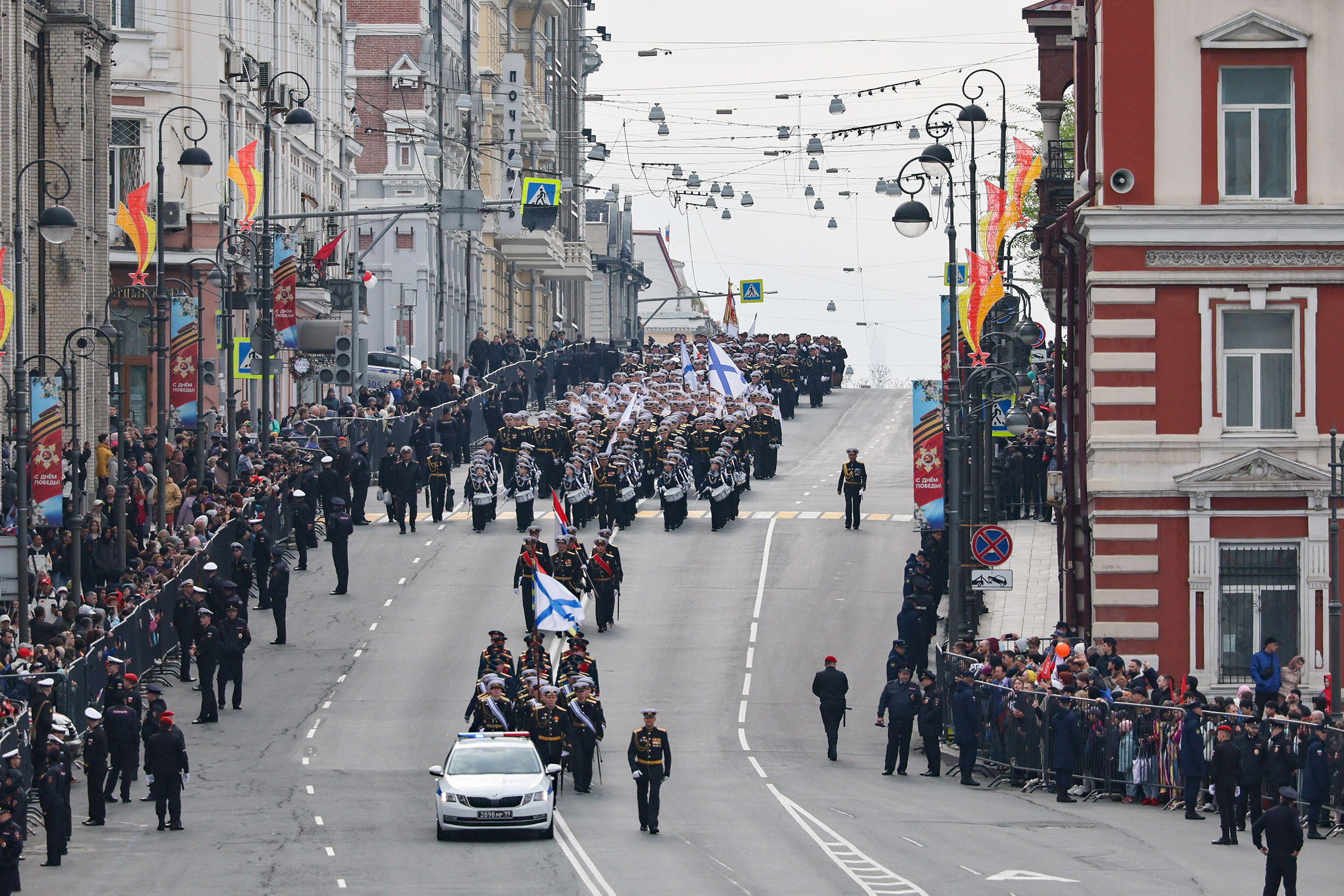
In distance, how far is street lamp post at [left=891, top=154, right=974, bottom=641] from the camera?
32.5m

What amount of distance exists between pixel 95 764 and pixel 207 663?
20.5ft

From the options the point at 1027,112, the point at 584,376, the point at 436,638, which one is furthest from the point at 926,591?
the point at 1027,112

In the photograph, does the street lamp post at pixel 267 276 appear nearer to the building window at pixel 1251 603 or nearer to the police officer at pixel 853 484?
the police officer at pixel 853 484

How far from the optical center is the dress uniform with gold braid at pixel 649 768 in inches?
986

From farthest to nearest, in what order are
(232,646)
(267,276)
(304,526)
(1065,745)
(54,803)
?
(267,276) → (304,526) → (232,646) → (1065,745) → (54,803)

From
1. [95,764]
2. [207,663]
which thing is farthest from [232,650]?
[95,764]

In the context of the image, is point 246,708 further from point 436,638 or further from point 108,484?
point 108,484

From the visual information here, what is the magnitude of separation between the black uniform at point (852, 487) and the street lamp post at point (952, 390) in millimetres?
11814

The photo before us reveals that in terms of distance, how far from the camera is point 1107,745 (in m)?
28.1

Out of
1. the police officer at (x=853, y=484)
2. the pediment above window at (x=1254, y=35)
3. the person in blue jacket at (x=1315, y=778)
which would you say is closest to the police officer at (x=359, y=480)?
the police officer at (x=853, y=484)

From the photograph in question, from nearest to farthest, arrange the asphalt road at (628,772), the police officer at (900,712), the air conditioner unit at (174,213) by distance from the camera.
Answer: the asphalt road at (628,772)
the police officer at (900,712)
the air conditioner unit at (174,213)

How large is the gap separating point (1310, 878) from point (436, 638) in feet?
61.5

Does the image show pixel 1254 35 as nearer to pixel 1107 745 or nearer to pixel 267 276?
pixel 1107 745

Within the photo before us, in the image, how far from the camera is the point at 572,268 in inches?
4301
